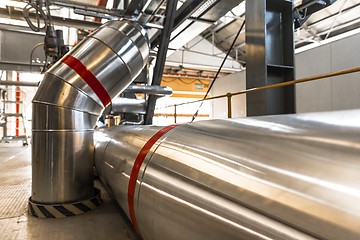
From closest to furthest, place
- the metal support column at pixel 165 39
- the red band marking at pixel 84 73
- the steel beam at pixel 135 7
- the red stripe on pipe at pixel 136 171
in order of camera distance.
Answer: the red stripe on pipe at pixel 136 171
the red band marking at pixel 84 73
the steel beam at pixel 135 7
the metal support column at pixel 165 39

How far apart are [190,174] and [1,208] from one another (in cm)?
177

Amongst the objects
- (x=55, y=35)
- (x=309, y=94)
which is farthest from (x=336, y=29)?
(x=55, y=35)

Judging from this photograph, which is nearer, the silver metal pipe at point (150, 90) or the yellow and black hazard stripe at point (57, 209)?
the yellow and black hazard stripe at point (57, 209)

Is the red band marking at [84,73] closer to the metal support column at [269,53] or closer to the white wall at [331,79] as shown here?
the metal support column at [269,53]

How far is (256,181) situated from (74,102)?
1.37m

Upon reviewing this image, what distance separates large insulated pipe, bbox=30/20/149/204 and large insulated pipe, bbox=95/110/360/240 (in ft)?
2.70

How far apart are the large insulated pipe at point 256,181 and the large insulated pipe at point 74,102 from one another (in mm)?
822

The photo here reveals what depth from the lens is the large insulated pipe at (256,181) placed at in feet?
1.50

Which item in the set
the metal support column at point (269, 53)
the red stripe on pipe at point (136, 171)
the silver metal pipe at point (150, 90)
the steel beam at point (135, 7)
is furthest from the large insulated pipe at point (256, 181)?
the silver metal pipe at point (150, 90)

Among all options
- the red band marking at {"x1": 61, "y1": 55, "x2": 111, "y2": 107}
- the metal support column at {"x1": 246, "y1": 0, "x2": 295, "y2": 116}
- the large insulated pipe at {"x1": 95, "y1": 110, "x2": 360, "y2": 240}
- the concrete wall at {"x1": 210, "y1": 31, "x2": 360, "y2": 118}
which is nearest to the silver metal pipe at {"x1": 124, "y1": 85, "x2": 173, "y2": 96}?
the metal support column at {"x1": 246, "y1": 0, "x2": 295, "y2": 116}

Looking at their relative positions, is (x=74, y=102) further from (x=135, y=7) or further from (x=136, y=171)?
(x=135, y=7)

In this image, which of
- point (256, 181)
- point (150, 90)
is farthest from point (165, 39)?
point (256, 181)

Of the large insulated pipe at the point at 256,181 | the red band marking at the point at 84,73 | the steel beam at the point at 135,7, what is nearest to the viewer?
the large insulated pipe at the point at 256,181

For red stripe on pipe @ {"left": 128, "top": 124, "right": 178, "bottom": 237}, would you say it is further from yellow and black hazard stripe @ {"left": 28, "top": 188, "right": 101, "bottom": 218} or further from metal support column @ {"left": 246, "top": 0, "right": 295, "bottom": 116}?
metal support column @ {"left": 246, "top": 0, "right": 295, "bottom": 116}
